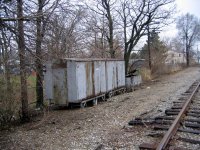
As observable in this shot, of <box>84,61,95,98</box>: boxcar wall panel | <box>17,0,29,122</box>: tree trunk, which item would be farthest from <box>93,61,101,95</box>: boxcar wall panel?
<box>17,0,29,122</box>: tree trunk

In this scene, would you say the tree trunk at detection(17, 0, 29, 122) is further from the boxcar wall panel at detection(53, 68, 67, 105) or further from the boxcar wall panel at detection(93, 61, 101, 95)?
the boxcar wall panel at detection(93, 61, 101, 95)

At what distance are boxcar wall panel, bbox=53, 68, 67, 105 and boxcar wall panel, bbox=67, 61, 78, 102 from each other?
20cm

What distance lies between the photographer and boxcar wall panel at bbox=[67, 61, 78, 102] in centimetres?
1349

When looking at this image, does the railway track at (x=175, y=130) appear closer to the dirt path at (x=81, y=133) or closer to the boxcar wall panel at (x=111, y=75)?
the dirt path at (x=81, y=133)

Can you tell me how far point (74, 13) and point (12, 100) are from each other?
3.80 m

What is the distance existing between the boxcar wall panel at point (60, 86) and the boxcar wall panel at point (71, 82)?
203 millimetres

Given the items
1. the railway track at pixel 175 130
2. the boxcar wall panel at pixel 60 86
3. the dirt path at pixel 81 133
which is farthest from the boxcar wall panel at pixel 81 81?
the railway track at pixel 175 130

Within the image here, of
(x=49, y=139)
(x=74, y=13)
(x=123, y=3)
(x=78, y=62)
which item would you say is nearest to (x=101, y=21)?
(x=123, y=3)

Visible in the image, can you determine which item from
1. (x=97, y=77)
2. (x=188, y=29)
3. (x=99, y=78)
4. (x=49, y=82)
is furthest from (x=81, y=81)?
(x=188, y=29)

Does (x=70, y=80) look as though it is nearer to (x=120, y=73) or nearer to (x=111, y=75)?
(x=111, y=75)

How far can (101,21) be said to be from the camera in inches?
1139

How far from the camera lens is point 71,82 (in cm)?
1359

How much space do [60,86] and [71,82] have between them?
63cm

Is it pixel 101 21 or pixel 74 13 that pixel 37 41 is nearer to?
pixel 74 13
